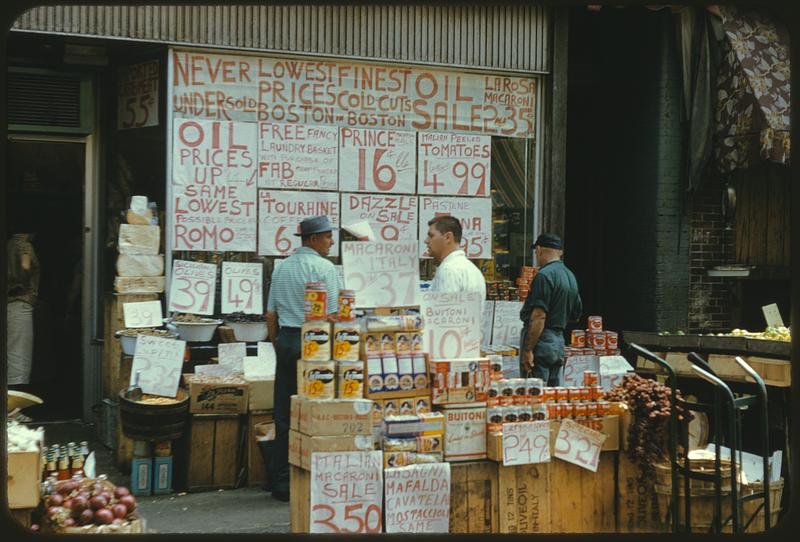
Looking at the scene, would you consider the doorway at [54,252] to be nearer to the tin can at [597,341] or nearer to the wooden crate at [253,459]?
the wooden crate at [253,459]

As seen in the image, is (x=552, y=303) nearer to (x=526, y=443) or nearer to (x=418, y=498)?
(x=526, y=443)

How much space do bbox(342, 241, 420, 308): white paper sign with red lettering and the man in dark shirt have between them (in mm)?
2264

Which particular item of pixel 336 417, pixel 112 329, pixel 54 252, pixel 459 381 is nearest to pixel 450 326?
pixel 459 381

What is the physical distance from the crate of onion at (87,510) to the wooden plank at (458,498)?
1.89m

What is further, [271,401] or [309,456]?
[271,401]

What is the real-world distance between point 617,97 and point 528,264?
8.47 ft

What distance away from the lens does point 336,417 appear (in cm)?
543

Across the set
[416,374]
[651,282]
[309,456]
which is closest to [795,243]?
[416,374]

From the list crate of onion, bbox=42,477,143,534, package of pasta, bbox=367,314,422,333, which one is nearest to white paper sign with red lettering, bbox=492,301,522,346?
package of pasta, bbox=367,314,422,333

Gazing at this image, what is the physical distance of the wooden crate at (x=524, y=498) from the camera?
227 inches

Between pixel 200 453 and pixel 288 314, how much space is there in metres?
1.40

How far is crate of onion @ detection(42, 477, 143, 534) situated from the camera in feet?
16.7

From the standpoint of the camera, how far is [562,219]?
31.6 feet

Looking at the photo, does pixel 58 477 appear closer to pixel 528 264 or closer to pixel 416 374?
pixel 416 374
